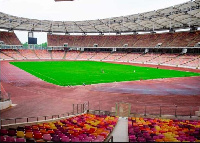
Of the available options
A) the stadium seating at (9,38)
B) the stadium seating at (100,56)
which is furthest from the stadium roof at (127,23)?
the stadium seating at (100,56)

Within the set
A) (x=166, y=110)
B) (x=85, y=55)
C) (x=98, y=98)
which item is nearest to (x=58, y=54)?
(x=85, y=55)

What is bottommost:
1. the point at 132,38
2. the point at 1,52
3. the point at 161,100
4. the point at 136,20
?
the point at 161,100

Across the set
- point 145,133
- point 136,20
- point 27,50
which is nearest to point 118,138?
point 145,133

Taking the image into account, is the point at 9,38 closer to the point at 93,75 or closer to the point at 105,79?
the point at 93,75

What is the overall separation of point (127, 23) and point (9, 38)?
4960cm

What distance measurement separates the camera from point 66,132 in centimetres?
1091

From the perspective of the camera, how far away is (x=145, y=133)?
36.6 feet

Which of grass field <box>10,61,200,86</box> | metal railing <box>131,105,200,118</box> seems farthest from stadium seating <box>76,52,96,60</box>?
metal railing <box>131,105,200,118</box>

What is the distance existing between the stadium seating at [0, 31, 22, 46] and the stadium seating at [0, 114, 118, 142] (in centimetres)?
7816

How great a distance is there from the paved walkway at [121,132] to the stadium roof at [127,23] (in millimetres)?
49429

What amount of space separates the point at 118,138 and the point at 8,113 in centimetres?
976

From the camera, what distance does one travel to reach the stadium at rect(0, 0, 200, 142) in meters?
12.0

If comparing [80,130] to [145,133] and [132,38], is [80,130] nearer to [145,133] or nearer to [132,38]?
[145,133]

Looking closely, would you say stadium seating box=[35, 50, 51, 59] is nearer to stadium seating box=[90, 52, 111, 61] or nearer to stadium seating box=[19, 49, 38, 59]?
stadium seating box=[19, 49, 38, 59]
